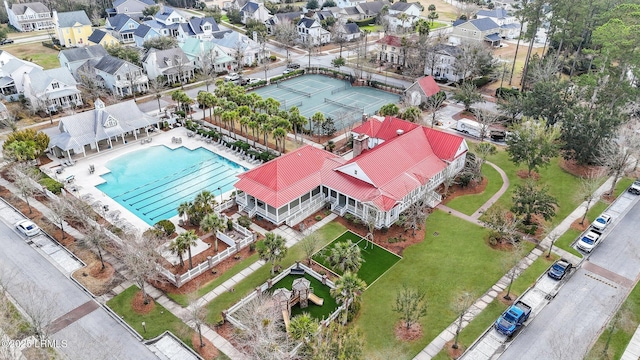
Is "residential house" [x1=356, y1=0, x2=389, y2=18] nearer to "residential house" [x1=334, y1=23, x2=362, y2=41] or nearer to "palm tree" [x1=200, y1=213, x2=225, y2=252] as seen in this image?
"residential house" [x1=334, y1=23, x2=362, y2=41]

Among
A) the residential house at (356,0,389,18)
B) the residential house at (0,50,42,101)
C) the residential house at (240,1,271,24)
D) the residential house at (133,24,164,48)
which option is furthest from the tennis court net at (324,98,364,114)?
the residential house at (356,0,389,18)

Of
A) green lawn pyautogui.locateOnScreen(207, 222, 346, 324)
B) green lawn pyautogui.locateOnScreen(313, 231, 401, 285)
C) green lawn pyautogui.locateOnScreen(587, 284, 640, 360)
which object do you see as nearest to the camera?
green lawn pyautogui.locateOnScreen(587, 284, 640, 360)

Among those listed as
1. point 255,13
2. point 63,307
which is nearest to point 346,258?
point 63,307

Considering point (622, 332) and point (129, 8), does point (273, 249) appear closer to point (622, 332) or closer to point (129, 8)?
point (622, 332)

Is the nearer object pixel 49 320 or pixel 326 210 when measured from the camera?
pixel 49 320

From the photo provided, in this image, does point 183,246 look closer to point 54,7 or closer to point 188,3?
point 54,7

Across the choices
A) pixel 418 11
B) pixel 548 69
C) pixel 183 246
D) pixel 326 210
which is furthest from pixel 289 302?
pixel 418 11
